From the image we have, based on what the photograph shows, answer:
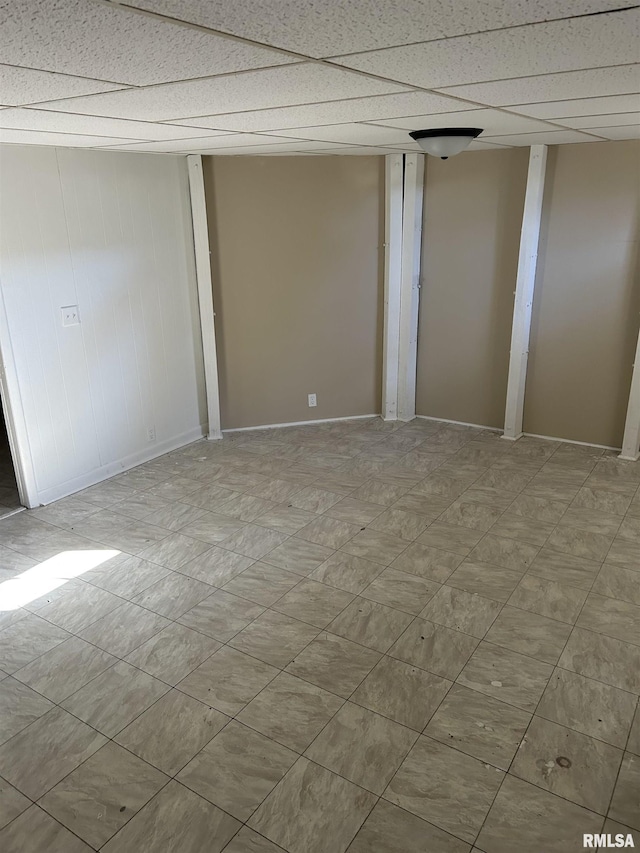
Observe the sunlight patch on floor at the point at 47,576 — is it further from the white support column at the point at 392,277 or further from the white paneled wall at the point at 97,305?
the white support column at the point at 392,277

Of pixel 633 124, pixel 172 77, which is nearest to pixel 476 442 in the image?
pixel 633 124

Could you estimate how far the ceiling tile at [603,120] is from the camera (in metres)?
3.05

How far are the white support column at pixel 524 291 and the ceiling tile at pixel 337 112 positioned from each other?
8.31 ft

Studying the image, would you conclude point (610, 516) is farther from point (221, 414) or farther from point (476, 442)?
point (221, 414)

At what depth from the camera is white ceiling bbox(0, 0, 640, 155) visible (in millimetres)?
1206

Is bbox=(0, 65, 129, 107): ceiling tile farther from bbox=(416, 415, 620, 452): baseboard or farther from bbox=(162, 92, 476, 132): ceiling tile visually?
bbox=(416, 415, 620, 452): baseboard

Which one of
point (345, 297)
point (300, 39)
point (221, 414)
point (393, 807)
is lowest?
point (393, 807)

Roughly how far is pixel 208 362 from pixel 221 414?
1.79 feet

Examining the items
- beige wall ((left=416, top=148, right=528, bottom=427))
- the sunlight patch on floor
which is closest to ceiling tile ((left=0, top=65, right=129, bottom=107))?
the sunlight patch on floor

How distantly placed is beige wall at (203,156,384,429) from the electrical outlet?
1371 millimetres

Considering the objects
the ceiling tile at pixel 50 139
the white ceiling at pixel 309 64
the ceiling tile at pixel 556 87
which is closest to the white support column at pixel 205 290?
the ceiling tile at pixel 50 139

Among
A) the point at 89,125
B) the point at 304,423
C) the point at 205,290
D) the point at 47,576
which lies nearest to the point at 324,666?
the point at 47,576

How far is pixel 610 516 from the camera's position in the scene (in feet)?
13.2

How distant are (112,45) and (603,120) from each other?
2786mm
